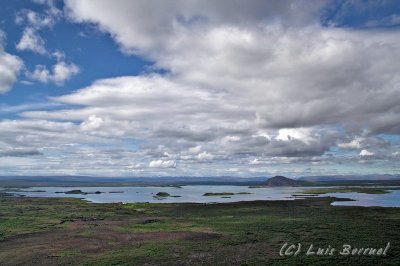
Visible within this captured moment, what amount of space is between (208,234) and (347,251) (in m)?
21.8

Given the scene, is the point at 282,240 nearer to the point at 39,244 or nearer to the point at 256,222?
the point at 256,222

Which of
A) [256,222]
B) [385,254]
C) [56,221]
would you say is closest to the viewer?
[385,254]

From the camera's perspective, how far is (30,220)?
76.3 meters

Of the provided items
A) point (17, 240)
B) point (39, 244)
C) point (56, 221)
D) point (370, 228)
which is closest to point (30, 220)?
point (56, 221)

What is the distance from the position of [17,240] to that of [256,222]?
→ 134 ft

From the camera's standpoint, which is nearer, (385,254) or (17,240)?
(385,254)

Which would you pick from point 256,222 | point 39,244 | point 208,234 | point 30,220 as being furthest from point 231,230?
point 30,220

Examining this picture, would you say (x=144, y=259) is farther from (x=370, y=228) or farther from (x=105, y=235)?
(x=370, y=228)

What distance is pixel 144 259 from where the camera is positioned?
39.9 m

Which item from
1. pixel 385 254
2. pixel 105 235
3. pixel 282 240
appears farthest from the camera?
pixel 105 235

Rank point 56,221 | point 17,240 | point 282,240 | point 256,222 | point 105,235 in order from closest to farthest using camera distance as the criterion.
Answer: point 282,240 → point 17,240 → point 105,235 → point 256,222 → point 56,221

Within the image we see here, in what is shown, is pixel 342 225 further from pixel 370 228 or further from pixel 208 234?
pixel 208 234

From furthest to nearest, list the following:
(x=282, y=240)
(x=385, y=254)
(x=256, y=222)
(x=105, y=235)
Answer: (x=256, y=222) → (x=105, y=235) → (x=282, y=240) → (x=385, y=254)

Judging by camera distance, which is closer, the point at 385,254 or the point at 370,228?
the point at 385,254
